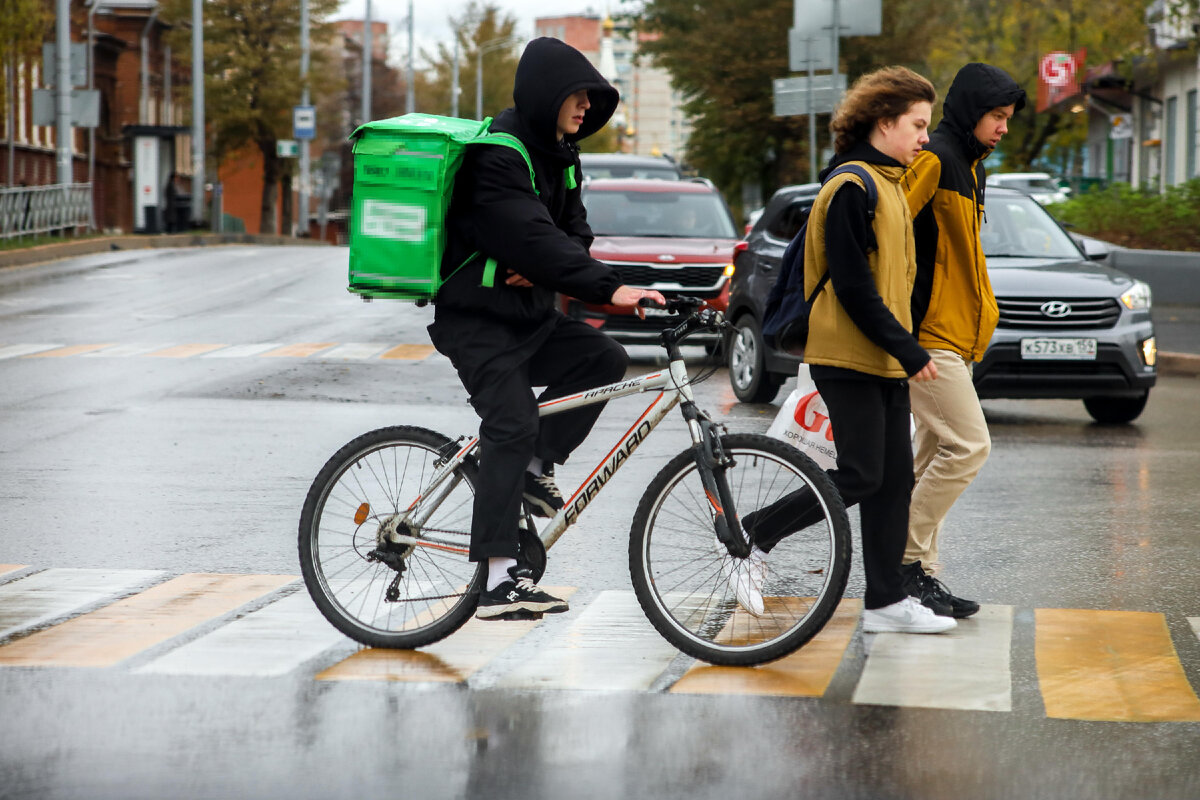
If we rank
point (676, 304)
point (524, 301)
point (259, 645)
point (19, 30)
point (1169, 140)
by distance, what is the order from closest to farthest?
point (676, 304) → point (524, 301) → point (259, 645) → point (19, 30) → point (1169, 140)

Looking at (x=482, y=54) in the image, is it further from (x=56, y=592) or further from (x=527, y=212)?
(x=527, y=212)

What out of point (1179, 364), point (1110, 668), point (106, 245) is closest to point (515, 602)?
point (1110, 668)

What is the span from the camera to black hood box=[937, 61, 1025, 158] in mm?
6105

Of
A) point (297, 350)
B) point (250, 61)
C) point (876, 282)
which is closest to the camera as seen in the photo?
point (876, 282)

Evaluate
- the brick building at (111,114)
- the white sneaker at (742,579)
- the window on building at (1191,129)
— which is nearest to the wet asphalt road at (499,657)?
the white sneaker at (742,579)

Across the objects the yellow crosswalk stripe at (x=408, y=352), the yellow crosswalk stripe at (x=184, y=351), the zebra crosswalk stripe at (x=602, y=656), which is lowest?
the zebra crosswalk stripe at (x=602, y=656)

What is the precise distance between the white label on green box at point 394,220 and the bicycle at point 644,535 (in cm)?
63

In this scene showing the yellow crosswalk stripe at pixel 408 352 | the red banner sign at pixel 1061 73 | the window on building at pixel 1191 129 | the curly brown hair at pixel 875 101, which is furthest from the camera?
the red banner sign at pixel 1061 73

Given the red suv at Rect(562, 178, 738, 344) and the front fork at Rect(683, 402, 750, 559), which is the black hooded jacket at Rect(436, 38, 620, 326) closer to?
the front fork at Rect(683, 402, 750, 559)

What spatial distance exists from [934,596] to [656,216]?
12.6 meters

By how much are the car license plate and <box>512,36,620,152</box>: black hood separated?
7.03m

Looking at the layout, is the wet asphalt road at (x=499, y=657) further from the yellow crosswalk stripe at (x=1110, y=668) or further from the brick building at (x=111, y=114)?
the brick building at (x=111, y=114)

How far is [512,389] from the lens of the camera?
5.48 metres

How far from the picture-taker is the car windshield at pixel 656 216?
1834cm
